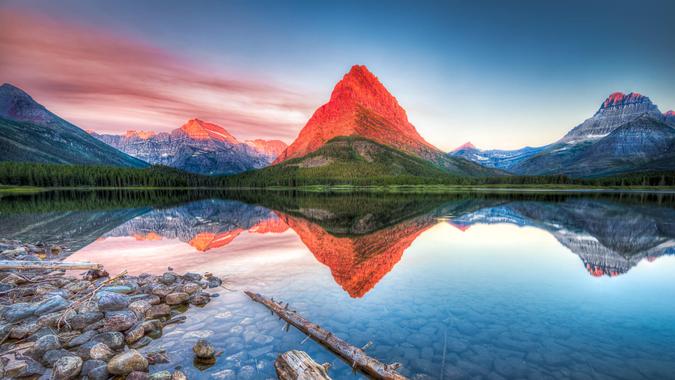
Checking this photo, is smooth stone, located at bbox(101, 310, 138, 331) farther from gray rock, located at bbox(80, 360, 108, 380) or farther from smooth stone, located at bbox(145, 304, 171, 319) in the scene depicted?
gray rock, located at bbox(80, 360, 108, 380)

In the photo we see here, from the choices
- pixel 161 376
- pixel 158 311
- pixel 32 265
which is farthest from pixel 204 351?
pixel 32 265

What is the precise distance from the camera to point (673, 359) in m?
10.0

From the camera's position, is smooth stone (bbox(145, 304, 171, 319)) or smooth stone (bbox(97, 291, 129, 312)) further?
smooth stone (bbox(145, 304, 171, 319))

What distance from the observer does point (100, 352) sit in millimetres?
9391

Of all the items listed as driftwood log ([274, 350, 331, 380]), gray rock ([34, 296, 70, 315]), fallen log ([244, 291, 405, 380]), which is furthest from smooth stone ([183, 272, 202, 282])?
driftwood log ([274, 350, 331, 380])

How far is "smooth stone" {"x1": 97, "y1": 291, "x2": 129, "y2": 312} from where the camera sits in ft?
41.1

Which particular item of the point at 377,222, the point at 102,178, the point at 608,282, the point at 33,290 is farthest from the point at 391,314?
the point at 102,178

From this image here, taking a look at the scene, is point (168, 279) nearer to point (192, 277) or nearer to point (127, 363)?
point (192, 277)

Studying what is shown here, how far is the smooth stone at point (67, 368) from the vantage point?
829 centimetres

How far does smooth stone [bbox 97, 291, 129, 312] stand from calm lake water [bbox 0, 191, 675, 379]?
9.11ft

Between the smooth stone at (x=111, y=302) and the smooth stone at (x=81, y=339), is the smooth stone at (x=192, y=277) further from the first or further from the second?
the smooth stone at (x=81, y=339)

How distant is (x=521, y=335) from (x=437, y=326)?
3050mm

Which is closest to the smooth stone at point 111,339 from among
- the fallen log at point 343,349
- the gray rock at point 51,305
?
the gray rock at point 51,305

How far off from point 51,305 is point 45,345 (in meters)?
3.66
